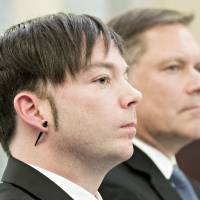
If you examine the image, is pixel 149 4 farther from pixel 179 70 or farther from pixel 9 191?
pixel 9 191

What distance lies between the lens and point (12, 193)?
1620 mm

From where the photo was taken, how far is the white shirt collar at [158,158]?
2.43 m

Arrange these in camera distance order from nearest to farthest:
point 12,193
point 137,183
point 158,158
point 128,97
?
point 12,193, point 128,97, point 137,183, point 158,158

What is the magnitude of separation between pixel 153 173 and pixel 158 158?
0.14 metres

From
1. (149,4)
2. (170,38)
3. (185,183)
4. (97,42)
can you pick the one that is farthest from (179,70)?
(149,4)

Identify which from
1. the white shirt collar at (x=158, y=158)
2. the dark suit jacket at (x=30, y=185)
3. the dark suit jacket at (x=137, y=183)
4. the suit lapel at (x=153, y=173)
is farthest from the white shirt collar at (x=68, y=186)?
the white shirt collar at (x=158, y=158)

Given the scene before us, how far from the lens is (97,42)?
1786 millimetres

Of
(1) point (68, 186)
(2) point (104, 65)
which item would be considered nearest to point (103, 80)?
(2) point (104, 65)

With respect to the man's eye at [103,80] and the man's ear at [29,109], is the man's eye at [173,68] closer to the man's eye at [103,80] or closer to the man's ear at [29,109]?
the man's eye at [103,80]

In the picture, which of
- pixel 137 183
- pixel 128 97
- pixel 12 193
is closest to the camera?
pixel 12 193

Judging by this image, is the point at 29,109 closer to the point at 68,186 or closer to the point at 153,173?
the point at 68,186

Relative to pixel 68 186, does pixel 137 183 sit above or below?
below

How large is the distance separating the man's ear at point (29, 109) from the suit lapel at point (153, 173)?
700 mm

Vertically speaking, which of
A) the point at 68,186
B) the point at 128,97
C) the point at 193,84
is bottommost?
the point at 193,84
